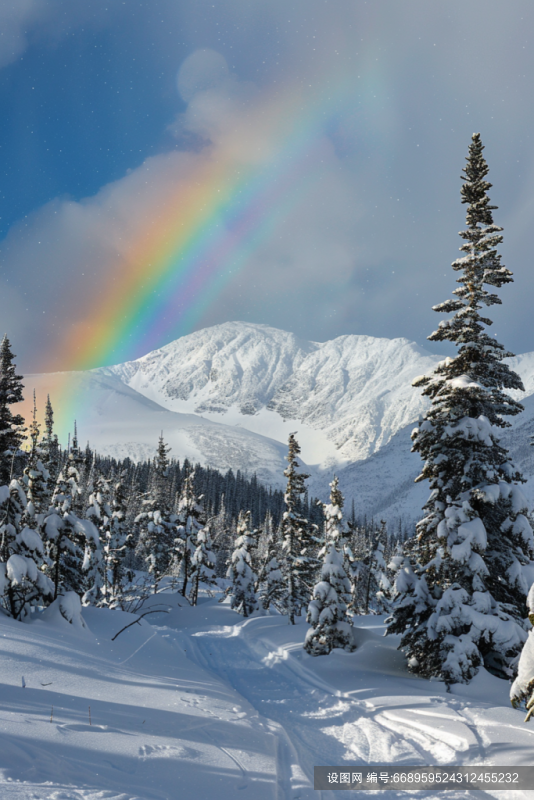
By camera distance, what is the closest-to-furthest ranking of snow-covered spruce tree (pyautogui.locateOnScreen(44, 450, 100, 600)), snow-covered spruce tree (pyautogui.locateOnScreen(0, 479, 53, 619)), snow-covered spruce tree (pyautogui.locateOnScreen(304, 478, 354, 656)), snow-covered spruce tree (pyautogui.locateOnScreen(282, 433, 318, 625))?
1. snow-covered spruce tree (pyautogui.locateOnScreen(0, 479, 53, 619))
2. snow-covered spruce tree (pyautogui.locateOnScreen(304, 478, 354, 656))
3. snow-covered spruce tree (pyautogui.locateOnScreen(44, 450, 100, 600))
4. snow-covered spruce tree (pyautogui.locateOnScreen(282, 433, 318, 625))

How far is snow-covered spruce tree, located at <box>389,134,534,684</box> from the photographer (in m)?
12.3

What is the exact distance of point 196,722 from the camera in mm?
7844

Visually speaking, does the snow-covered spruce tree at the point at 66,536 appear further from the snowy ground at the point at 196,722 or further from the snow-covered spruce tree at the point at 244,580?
the snow-covered spruce tree at the point at 244,580

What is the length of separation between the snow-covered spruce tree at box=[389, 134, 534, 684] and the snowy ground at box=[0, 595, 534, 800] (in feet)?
3.63

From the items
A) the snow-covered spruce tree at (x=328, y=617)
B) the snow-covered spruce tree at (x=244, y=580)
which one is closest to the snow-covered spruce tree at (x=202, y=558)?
the snow-covered spruce tree at (x=244, y=580)

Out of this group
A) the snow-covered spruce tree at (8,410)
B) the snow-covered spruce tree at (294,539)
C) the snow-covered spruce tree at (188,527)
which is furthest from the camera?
the snow-covered spruce tree at (188,527)

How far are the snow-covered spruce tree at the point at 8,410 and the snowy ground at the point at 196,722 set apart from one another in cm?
1243

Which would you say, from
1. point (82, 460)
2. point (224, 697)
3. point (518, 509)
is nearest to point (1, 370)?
point (82, 460)

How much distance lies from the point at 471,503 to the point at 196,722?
9.58 metres

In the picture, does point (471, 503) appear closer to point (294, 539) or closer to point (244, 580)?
point (294, 539)

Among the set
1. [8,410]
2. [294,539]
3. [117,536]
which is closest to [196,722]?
[8,410]

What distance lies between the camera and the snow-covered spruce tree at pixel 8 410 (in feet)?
74.8

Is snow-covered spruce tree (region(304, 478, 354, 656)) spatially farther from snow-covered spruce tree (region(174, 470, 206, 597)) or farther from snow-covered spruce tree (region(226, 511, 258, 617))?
snow-covered spruce tree (region(174, 470, 206, 597))

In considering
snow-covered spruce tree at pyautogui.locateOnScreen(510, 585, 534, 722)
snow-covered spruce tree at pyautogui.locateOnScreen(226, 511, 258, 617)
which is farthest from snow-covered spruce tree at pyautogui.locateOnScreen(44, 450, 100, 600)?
snow-covered spruce tree at pyautogui.locateOnScreen(510, 585, 534, 722)
